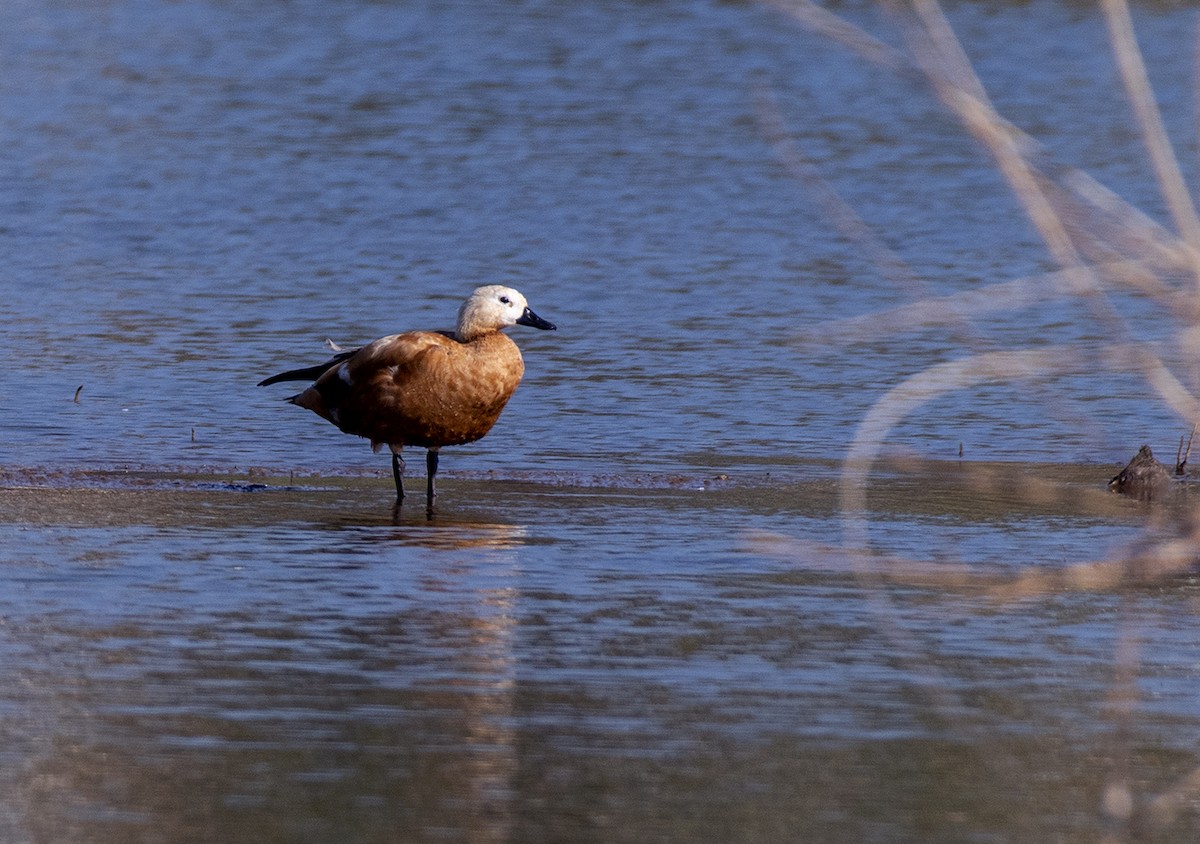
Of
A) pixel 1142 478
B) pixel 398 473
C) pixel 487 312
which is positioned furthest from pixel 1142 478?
pixel 398 473

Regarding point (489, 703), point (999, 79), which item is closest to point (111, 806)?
point (489, 703)

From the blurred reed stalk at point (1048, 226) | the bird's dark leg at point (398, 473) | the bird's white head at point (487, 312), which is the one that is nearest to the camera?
the blurred reed stalk at point (1048, 226)

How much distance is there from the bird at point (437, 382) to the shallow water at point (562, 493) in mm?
297

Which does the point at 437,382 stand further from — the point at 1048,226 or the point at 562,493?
the point at 1048,226

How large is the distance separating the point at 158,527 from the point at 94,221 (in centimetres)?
1078

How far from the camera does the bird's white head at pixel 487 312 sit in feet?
33.0

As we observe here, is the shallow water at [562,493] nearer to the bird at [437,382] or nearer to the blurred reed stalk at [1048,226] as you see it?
the blurred reed stalk at [1048,226]

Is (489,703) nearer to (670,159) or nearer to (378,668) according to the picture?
(378,668)

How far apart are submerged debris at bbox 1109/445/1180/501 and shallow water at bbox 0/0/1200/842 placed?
1.05 feet

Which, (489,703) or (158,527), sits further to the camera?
(158,527)

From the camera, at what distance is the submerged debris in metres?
9.88

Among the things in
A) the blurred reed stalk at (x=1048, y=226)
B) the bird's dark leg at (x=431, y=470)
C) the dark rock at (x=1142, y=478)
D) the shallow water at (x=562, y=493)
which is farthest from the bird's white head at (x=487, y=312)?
the blurred reed stalk at (x=1048, y=226)

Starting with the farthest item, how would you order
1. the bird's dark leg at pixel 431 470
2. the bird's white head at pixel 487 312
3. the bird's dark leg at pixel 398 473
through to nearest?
the bird's white head at pixel 487 312, the bird's dark leg at pixel 398 473, the bird's dark leg at pixel 431 470

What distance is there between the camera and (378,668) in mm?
6332
